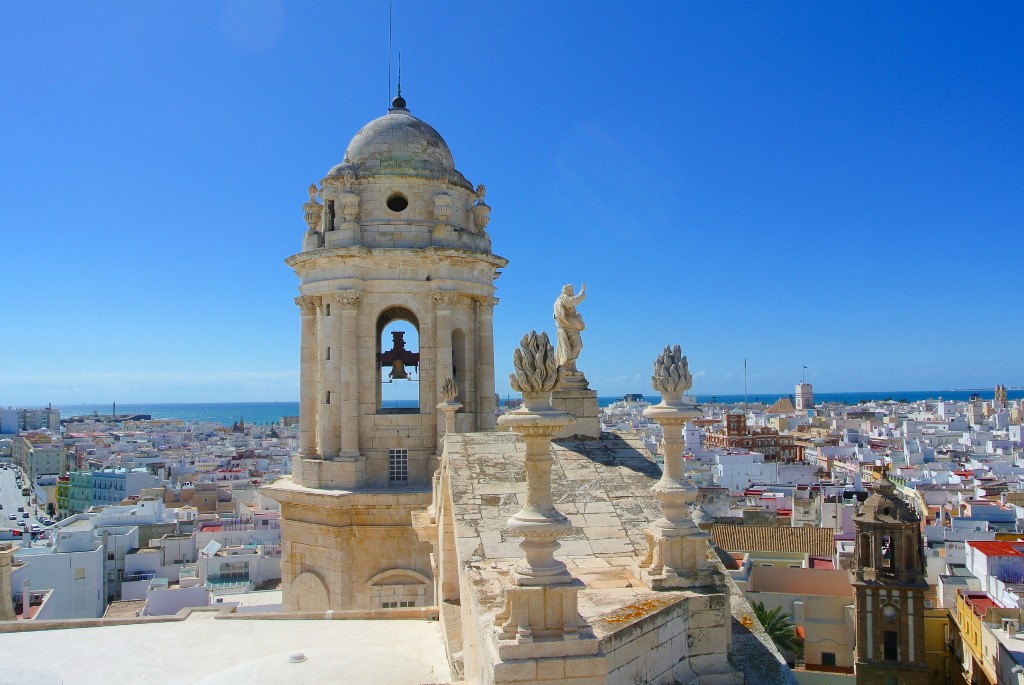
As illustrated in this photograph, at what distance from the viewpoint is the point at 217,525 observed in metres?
55.6

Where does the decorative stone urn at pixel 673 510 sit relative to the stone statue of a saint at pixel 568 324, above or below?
below

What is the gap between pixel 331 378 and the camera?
16.6m

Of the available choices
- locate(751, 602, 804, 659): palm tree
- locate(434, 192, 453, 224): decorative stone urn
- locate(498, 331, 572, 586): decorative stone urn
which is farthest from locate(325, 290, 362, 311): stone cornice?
locate(751, 602, 804, 659): palm tree

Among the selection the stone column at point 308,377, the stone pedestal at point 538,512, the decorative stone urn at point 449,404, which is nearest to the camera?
the stone pedestal at point 538,512

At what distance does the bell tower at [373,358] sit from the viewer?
16.1 metres

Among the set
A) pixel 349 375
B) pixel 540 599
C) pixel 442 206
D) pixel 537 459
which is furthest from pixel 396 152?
pixel 540 599

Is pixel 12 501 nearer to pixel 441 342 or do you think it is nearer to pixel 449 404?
pixel 441 342

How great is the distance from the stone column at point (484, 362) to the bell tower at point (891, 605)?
16442 mm

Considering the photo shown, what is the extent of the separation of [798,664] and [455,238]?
70.8 ft

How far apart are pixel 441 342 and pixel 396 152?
3820 mm

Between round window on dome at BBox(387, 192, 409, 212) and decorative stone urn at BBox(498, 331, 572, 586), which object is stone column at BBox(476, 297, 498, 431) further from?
decorative stone urn at BBox(498, 331, 572, 586)

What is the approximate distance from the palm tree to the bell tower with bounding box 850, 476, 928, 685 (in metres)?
1.94

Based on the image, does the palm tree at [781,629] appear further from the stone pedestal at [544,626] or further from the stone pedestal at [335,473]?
the stone pedestal at [544,626]

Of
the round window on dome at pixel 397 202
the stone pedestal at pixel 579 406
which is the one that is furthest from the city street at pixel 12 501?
the stone pedestal at pixel 579 406
